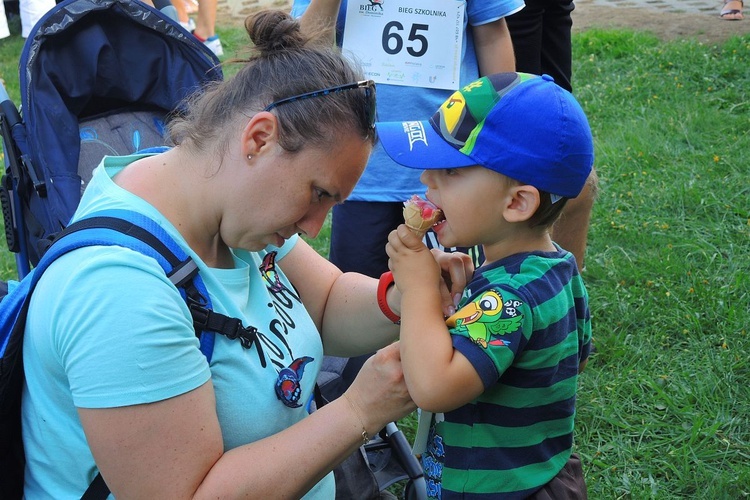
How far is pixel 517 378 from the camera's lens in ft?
5.52

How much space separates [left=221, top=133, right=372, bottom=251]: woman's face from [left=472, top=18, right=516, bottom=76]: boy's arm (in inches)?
51.8

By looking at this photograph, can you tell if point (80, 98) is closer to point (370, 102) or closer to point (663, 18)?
point (370, 102)

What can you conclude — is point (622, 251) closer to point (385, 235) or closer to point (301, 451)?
point (385, 235)

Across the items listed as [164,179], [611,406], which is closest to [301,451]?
[164,179]

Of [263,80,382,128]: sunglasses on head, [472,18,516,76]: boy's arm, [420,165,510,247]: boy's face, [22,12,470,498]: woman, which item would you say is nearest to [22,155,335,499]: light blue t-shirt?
[22,12,470,498]: woman

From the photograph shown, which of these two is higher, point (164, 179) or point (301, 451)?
point (164, 179)

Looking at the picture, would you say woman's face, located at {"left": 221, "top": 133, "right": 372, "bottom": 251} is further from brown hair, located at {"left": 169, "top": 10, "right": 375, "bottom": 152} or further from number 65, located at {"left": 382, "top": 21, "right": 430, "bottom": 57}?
number 65, located at {"left": 382, "top": 21, "right": 430, "bottom": 57}

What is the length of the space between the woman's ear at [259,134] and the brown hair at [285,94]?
0.02 m

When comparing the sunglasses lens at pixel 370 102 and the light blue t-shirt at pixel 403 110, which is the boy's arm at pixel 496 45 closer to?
the light blue t-shirt at pixel 403 110

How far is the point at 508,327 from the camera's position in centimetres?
157

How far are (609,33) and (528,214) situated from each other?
610 centimetres

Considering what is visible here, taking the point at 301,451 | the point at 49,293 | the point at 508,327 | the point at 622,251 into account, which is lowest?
the point at 622,251

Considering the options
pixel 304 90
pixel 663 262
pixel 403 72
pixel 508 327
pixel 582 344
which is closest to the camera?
pixel 508 327

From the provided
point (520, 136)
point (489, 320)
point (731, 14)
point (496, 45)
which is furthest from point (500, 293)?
point (731, 14)
